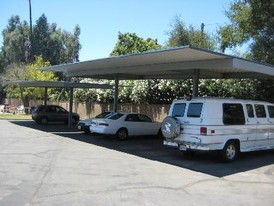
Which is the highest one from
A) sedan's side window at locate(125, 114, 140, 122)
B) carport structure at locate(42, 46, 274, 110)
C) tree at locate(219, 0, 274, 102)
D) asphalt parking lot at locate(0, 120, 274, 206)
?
tree at locate(219, 0, 274, 102)

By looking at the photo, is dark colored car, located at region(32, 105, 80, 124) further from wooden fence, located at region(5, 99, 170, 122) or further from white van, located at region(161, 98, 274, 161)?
white van, located at region(161, 98, 274, 161)

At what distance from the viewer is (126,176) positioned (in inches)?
443

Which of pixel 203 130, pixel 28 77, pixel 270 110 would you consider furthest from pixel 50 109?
pixel 28 77

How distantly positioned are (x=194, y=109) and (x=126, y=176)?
408cm

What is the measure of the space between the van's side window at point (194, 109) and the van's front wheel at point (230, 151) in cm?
137

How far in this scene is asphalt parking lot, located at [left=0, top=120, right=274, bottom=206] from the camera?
8852mm

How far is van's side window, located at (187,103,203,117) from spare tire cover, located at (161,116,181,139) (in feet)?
1.60

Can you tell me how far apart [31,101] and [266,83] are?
3314 cm

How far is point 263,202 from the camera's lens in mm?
9039

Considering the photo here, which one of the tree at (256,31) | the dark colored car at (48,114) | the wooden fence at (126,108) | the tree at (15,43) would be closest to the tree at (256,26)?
the tree at (256,31)

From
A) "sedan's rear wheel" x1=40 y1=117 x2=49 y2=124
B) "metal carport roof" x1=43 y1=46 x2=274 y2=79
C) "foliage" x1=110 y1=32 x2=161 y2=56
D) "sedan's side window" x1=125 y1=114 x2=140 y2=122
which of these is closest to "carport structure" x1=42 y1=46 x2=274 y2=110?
"metal carport roof" x1=43 y1=46 x2=274 y2=79

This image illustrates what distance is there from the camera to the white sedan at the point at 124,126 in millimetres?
20844

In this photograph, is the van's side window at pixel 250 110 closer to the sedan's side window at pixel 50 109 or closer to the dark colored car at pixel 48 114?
the dark colored car at pixel 48 114

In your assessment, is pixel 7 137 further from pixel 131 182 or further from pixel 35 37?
pixel 35 37
